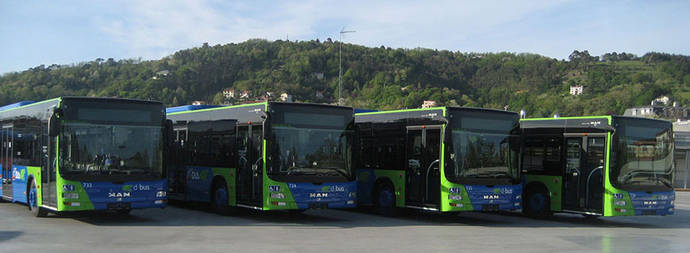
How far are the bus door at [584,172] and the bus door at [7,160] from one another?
1381 centimetres

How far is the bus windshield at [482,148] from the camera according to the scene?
52.2 ft

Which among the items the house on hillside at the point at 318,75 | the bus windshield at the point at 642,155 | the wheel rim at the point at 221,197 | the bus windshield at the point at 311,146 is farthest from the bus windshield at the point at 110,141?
the house on hillside at the point at 318,75

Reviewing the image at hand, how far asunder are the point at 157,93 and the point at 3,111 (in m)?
36.0

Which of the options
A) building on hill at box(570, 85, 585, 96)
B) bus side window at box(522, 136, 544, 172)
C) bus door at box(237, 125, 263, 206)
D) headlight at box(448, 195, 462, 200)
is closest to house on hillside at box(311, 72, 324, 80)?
building on hill at box(570, 85, 585, 96)

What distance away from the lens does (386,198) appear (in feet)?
59.0

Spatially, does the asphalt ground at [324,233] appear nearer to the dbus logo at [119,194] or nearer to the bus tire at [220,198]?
the bus tire at [220,198]

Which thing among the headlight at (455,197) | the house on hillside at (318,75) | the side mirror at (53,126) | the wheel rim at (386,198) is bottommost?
the wheel rim at (386,198)

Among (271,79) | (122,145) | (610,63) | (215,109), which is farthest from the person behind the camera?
(610,63)

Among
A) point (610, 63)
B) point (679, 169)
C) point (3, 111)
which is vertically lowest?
point (679, 169)

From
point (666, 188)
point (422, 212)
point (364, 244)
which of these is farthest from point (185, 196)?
point (666, 188)

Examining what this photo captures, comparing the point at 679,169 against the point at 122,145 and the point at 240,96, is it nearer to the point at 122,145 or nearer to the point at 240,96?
the point at 240,96

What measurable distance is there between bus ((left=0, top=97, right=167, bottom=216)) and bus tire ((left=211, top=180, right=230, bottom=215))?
224 cm

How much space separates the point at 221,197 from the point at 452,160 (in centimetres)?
569

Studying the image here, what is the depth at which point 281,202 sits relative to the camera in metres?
15.3
